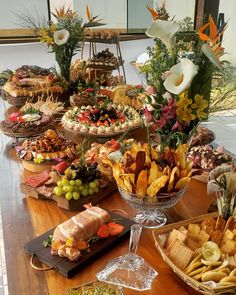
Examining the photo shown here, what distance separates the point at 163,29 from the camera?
1.17m

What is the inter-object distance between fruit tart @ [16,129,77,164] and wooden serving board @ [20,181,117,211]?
198 millimetres

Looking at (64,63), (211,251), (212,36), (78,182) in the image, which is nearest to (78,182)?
(78,182)

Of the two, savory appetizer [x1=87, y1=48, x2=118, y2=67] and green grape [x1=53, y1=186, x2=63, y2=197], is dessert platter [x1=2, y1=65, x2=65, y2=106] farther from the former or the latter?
green grape [x1=53, y1=186, x2=63, y2=197]

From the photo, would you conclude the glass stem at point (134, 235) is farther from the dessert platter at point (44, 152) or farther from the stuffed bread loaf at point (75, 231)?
the dessert platter at point (44, 152)

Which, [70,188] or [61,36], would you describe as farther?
[61,36]

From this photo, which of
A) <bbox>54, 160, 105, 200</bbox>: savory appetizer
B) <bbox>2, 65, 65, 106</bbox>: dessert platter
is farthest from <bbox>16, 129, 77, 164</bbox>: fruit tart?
<bbox>2, 65, 65, 106</bbox>: dessert platter

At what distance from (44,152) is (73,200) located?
38cm

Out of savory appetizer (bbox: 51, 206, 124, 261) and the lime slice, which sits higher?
the lime slice

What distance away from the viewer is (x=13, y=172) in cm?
162

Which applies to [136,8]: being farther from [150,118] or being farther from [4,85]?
[150,118]

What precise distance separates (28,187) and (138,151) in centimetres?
48

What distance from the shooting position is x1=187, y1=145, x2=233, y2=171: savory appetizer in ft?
4.81

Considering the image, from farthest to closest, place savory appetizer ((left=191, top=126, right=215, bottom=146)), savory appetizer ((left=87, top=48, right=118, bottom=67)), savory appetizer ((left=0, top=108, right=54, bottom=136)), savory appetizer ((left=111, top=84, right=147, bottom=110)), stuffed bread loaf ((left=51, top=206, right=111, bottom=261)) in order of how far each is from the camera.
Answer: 1. savory appetizer ((left=87, top=48, right=118, bottom=67))
2. savory appetizer ((left=111, top=84, right=147, bottom=110))
3. savory appetizer ((left=0, top=108, right=54, bottom=136))
4. savory appetizer ((left=191, top=126, right=215, bottom=146))
5. stuffed bread loaf ((left=51, top=206, right=111, bottom=261))

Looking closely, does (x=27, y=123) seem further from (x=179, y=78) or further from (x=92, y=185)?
(x=179, y=78)
